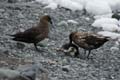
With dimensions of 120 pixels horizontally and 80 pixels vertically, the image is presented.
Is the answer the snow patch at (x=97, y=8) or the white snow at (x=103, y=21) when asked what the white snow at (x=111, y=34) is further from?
the snow patch at (x=97, y=8)

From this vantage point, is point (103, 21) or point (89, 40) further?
point (103, 21)

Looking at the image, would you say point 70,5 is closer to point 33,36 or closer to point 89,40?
point 89,40

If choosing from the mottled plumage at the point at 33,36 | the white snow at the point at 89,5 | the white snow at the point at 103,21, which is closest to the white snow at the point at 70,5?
the white snow at the point at 89,5

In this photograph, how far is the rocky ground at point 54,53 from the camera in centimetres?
962

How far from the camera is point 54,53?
440 inches

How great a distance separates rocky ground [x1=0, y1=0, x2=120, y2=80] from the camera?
9.62 metres

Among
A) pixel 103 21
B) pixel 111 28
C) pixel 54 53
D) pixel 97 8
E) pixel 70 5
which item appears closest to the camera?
pixel 54 53

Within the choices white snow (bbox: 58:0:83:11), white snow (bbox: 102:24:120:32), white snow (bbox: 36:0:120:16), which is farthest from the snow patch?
white snow (bbox: 102:24:120:32)

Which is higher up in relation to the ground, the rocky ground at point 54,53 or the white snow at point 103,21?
the rocky ground at point 54,53

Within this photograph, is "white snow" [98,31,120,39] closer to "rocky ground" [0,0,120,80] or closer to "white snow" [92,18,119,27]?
"rocky ground" [0,0,120,80]

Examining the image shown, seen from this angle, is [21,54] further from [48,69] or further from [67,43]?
[67,43]

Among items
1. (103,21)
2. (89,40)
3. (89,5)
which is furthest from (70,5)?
(89,40)

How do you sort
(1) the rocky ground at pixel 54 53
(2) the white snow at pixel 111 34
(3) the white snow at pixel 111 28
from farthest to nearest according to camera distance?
(3) the white snow at pixel 111 28
(2) the white snow at pixel 111 34
(1) the rocky ground at pixel 54 53

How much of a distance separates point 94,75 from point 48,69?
3.19 feet
